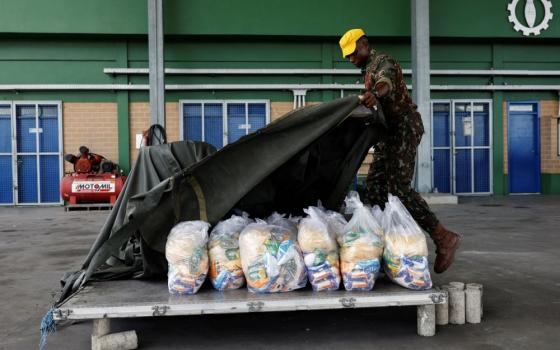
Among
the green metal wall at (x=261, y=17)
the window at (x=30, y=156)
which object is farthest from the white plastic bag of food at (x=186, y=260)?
the window at (x=30, y=156)

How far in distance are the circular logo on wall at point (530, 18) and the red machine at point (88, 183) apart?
1056 centimetres

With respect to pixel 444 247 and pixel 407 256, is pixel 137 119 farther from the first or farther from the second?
pixel 407 256

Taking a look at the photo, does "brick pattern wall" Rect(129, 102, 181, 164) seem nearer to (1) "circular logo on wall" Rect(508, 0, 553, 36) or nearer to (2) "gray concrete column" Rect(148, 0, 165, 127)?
(2) "gray concrete column" Rect(148, 0, 165, 127)

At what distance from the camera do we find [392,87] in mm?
3383

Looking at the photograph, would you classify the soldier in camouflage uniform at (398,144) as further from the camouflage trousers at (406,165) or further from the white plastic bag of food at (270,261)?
the white plastic bag of food at (270,261)

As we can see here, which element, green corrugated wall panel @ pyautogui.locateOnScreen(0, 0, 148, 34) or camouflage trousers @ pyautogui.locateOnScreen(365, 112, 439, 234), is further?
green corrugated wall panel @ pyautogui.locateOnScreen(0, 0, 148, 34)

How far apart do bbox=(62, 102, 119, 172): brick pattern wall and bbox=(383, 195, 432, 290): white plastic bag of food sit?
10.7 m

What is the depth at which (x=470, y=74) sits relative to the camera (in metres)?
13.5

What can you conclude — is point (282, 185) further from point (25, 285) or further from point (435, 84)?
point (435, 84)

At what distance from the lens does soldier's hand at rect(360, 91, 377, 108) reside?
124 inches

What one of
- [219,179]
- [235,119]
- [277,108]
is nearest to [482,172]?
[277,108]

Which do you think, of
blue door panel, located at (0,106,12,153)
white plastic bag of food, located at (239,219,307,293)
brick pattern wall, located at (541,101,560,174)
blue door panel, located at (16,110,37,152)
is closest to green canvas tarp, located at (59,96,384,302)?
white plastic bag of food, located at (239,219,307,293)

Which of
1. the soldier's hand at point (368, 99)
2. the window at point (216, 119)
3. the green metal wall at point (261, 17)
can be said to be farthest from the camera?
the window at point (216, 119)

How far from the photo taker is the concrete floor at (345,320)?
2.81 metres
